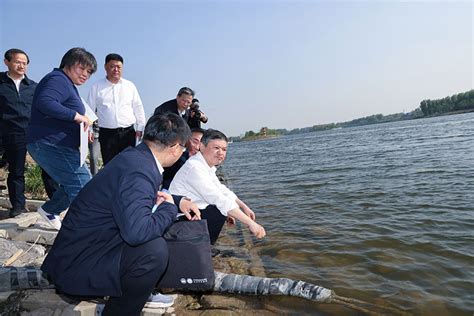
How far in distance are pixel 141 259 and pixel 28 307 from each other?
111 cm

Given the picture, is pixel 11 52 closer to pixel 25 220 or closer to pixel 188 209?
pixel 25 220

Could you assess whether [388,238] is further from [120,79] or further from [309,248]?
[120,79]

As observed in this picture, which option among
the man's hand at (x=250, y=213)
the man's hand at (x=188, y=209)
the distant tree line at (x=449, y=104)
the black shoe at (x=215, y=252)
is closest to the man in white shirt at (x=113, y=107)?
the black shoe at (x=215, y=252)

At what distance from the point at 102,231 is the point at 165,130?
2.33 feet

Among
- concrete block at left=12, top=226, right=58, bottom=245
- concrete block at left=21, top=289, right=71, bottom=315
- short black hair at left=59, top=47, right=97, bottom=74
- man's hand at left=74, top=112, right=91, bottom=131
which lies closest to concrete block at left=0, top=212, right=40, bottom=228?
concrete block at left=12, top=226, right=58, bottom=245

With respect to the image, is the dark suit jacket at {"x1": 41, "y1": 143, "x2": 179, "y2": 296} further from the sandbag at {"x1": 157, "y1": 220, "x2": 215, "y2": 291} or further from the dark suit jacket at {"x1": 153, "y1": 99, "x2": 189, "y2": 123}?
the dark suit jacket at {"x1": 153, "y1": 99, "x2": 189, "y2": 123}

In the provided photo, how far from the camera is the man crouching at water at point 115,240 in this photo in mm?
1884

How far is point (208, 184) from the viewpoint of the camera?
10.4 feet

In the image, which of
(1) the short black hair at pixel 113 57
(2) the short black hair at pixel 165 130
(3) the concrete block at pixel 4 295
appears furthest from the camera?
(1) the short black hair at pixel 113 57

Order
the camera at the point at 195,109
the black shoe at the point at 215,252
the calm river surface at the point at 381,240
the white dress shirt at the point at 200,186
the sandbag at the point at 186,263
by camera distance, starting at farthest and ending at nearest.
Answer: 1. the camera at the point at 195,109
2. the black shoe at the point at 215,252
3. the white dress shirt at the point at 200,186
4. the calm river surface at the point at 381,240
5. the sandbag at the point at 186,263

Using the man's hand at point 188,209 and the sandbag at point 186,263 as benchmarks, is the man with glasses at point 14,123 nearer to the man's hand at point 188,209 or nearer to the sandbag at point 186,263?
the man's hand at point 188,209

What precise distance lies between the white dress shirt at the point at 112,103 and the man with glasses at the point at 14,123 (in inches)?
34.8

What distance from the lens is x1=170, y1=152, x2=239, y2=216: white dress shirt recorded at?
10.3 ft

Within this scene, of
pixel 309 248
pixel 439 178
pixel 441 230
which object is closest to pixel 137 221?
pixel 309 248
